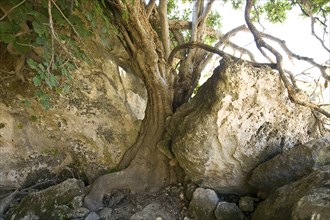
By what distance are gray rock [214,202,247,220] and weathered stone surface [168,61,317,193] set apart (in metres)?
0.30

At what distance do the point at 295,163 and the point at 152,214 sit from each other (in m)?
1.25

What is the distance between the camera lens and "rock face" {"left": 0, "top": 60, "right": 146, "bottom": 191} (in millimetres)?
3025

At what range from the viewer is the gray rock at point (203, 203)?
2.30 metres

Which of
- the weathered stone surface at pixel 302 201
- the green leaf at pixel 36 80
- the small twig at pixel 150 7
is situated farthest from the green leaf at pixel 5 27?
the weathered stone surface at pixel 302 201

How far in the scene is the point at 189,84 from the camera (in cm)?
320

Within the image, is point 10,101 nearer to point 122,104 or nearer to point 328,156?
point 122,104

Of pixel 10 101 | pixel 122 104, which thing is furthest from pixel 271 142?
pixel 10 101

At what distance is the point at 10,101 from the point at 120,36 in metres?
1.37

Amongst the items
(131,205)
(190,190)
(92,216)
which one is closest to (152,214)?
(131,205)

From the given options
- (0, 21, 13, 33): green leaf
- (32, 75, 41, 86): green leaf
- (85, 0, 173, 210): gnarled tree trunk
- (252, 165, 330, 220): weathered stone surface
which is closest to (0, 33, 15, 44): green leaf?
(0, 21, 13, 33): green leaf

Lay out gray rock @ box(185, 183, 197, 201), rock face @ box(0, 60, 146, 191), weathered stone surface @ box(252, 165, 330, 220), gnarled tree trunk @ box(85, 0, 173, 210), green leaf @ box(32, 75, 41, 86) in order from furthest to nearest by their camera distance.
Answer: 1. rock face @ box(0, 60, 146, 191)
2. gnarled tree trunk @ box(85, 0, 173, 210)
3. gray rock @ box(185, 183, 197, 201)
4. green leaf @ box(32, 75, 41, 86)
5. weathered stone surface @ box(252, 165, 330, 220)

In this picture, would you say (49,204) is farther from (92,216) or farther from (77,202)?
(92,216)

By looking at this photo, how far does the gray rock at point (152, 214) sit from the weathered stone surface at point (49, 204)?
0.59 meters

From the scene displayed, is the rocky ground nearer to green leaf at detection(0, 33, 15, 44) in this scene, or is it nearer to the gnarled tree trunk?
the gnarled tree trunk
